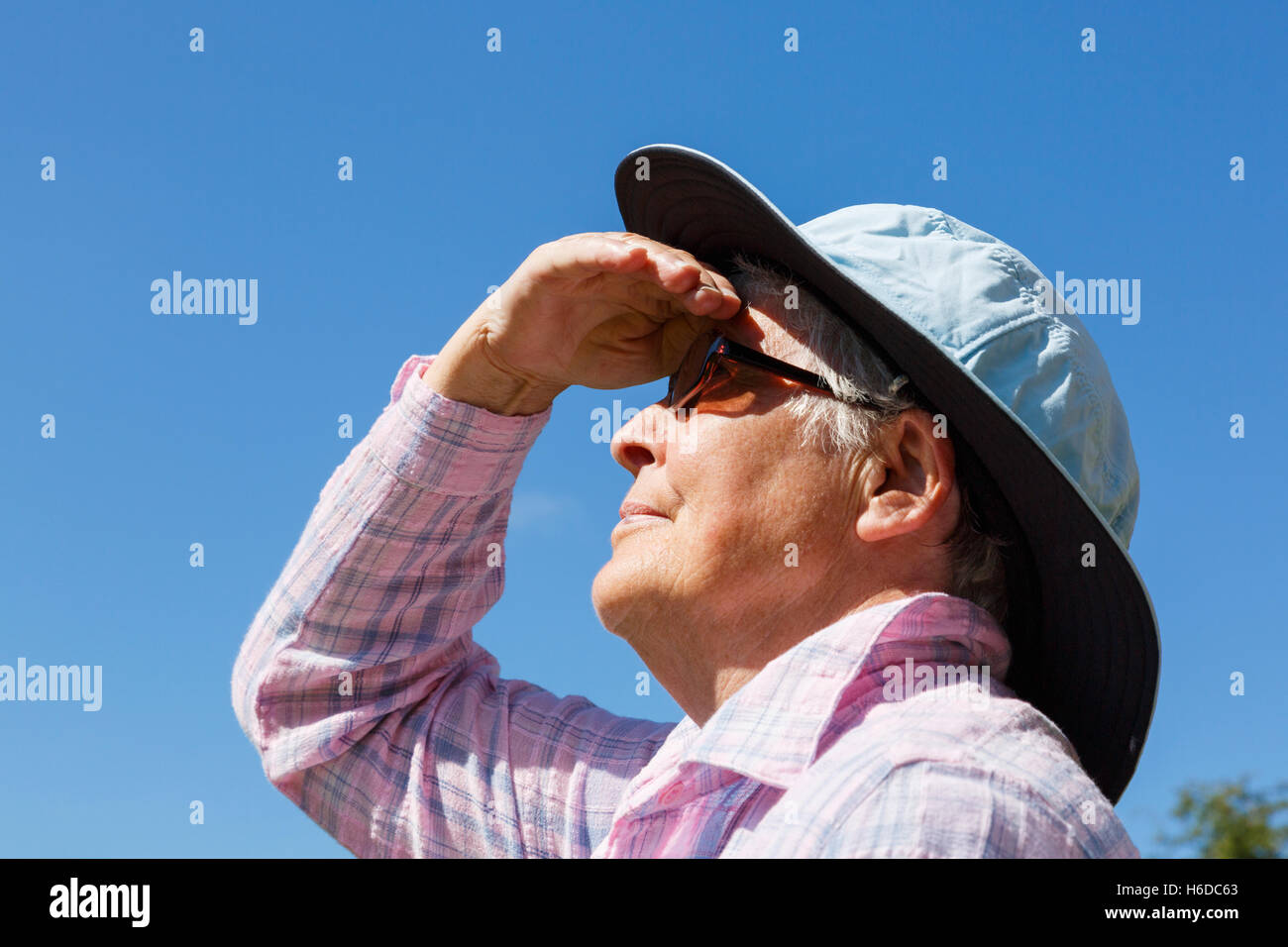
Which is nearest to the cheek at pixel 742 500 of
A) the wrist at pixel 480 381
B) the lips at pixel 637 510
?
the lips at pixel 637 510

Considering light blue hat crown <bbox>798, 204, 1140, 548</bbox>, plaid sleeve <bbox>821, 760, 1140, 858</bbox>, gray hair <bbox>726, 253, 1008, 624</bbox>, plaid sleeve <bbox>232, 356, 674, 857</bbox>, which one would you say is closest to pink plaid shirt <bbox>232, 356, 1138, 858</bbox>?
plaid sleeve <bbox>232, 356, 674, 857</bbox>

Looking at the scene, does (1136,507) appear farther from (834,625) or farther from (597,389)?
(597,389)

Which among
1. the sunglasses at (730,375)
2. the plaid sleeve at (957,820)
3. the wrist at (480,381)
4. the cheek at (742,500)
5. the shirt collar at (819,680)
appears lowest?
the plaid sleeve at (957,820)

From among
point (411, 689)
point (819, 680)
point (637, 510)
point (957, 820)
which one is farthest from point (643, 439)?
point (957, 820)

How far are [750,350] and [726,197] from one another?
390 mm

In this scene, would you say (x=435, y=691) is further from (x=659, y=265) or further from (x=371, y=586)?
(x=659, y=265)

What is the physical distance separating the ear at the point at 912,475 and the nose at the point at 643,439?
513 millimetres

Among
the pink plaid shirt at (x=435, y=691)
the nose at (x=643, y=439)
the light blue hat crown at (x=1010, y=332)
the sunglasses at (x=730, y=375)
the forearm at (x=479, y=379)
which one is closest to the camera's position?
the light blue hat crown at (x=1010, y=332)

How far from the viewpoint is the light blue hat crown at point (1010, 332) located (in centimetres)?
278

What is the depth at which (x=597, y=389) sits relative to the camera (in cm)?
346

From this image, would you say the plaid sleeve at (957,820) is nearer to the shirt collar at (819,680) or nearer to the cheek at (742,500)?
the shirt collar at (819,680)

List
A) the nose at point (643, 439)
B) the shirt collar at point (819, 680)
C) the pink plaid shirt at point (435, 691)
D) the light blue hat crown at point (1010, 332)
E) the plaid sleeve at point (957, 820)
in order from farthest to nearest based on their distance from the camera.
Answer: the nose at point (643, 439) < the pink plaid shirt at point (435, 691) < the light blue hat crown at point (1010, 332) < the shirt collar at point (819, 680) < the plaid sleeve at point (957, 820)
